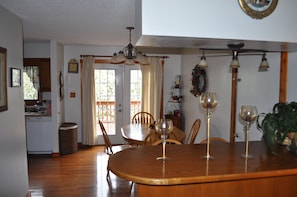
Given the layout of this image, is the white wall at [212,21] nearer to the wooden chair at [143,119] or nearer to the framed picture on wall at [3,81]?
the framed picture on wall at [3,81]

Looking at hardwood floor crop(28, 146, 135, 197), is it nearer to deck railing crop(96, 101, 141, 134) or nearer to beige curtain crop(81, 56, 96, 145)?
beige curtain crop(81, 56, 96, 145)

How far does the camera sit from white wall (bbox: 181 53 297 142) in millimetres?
2488

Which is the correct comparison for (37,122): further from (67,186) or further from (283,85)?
(283,85)

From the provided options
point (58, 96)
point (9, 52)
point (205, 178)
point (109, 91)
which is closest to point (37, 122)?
point (58, 96)

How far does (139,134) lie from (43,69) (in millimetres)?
2875

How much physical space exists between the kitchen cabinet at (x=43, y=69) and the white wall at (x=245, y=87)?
315 cm

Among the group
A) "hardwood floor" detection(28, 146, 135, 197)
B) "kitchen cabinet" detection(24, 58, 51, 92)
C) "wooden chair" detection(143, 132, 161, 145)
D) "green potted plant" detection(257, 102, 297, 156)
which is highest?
"kitchen cabinet" detection(24, 58, 51, 92)

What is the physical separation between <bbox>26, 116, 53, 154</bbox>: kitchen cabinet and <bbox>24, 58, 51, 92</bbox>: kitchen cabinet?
69cm

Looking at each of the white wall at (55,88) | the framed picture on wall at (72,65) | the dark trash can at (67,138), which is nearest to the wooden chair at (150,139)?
the dark trash can at (67,138)

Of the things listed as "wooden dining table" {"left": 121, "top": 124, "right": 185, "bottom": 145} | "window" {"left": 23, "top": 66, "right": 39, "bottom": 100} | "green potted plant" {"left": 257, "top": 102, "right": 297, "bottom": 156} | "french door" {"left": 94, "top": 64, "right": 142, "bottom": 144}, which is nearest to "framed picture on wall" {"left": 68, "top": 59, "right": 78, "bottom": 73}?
"french door" {"left": 94, "top": 64, "right": 142, "bottom": 144}

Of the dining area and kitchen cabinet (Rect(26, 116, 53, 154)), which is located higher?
the dining area

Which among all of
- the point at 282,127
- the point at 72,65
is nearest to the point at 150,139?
the point at 282,127

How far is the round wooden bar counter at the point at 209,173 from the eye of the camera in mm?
1382

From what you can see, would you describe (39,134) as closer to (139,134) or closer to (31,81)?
(31,81)
